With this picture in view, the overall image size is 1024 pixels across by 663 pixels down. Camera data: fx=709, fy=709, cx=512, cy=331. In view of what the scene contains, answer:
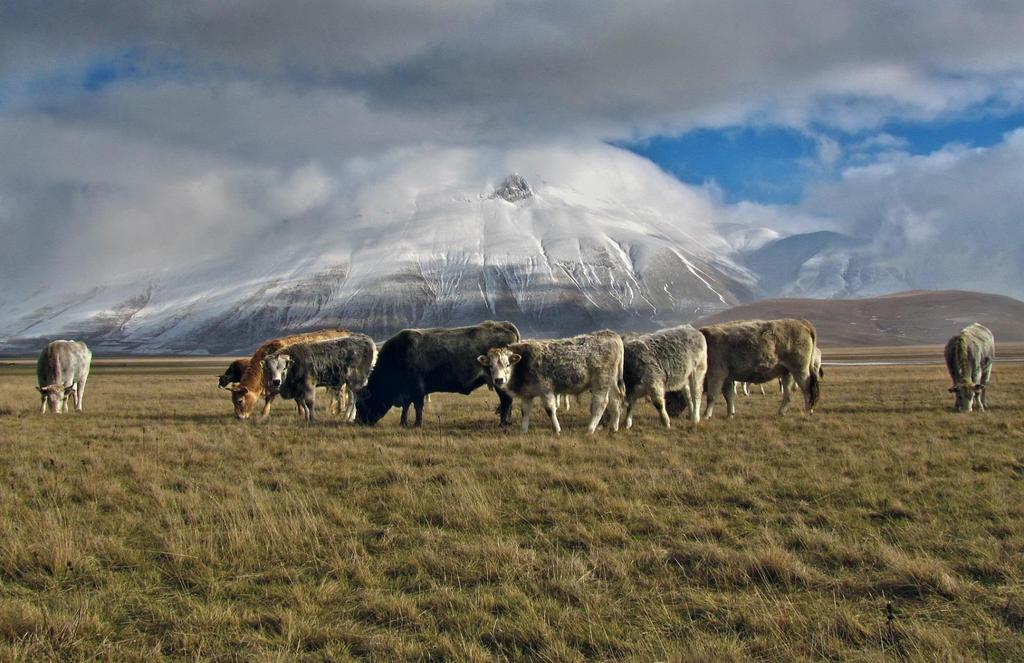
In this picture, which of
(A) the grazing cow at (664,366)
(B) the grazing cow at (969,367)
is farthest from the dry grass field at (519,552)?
(B) the grazing cow at (969,367)

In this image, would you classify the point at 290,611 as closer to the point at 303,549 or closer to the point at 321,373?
the point at 303,549

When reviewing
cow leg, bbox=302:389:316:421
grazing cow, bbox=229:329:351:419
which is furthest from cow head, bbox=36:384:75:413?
cow leg, bbox=302:389:316:421

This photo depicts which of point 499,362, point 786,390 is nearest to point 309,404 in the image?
point 499,362

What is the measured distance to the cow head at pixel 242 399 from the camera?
20.4 m

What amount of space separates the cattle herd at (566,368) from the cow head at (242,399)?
0.09 ft

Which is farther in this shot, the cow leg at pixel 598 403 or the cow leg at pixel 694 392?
the cow leg at pixel 694 392

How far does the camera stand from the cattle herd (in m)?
16.9

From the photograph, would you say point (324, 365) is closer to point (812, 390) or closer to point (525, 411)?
point (525, 411)

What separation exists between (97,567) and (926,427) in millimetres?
16638

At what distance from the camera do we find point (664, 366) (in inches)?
709

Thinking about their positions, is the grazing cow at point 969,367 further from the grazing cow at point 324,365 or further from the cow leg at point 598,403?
the grazing cow at point 324,365

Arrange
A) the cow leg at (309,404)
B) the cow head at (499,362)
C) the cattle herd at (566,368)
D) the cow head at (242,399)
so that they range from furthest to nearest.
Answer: the cow head at (242,399), the cow leg at (309,404), the cattle herd at (566,368), the cow head at (499,362)

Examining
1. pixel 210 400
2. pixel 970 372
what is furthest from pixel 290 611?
pixel 210 400

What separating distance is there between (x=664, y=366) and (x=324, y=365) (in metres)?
9.84
